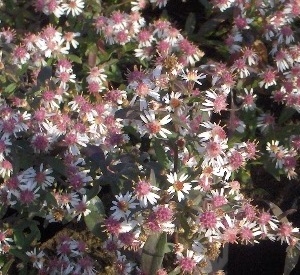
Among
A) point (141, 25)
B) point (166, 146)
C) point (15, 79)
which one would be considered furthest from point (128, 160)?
point (141, 25)

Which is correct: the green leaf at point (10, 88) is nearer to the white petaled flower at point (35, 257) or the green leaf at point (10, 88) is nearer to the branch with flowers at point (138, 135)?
the branch with flowers at point (138, 135)

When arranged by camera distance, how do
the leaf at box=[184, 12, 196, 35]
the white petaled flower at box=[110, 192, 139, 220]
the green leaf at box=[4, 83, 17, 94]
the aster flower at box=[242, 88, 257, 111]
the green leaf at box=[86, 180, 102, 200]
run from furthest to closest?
the leaf at box=[184, 12, 196, 35], the aster flower at box=[242, 88, 257, 111], the green leaf at box=[4, 83, 17, 94], the green leaf at box=[86, 180, 102, 200], the white petaled flower at box=[110, 192, 139, 220]

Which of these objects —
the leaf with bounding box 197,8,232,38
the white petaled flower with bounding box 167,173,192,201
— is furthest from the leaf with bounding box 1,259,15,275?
the leaf with bounding box 197,8,232,38

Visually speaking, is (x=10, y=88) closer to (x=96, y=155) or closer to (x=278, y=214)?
(x=96, y=155)

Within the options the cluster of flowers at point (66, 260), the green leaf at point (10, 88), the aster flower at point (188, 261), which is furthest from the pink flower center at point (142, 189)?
the green leaf at point (10, 88)

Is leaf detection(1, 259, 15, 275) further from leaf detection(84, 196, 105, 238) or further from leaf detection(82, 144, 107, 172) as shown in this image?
leaf detection(82, 144, 107, 172)

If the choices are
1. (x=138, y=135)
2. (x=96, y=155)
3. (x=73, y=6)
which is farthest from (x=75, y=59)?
(x=96, y=155)
